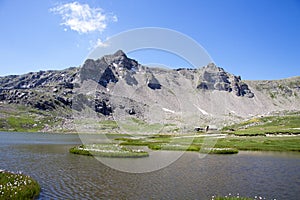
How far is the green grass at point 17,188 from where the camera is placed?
671 inches

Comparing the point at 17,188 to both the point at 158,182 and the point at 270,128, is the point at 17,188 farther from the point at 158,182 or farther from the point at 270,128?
the point at 270,128

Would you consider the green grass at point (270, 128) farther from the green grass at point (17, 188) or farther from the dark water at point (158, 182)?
the green grass at point (17, 188)

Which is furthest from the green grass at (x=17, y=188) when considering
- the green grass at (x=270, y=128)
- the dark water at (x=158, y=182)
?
the green grass at (x=270, y=128)

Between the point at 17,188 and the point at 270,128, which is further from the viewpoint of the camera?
the point at 270,128

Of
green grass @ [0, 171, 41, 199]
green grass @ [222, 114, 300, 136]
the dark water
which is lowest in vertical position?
the dark water

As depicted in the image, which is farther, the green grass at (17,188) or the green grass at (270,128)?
the green grass at (270,128)

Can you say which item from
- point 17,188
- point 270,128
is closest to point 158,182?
point 17,188

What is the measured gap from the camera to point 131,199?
1914 centimetres

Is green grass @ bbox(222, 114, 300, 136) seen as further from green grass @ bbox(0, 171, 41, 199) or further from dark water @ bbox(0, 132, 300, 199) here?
green grass @ bbox(0, 171, 41, 199)

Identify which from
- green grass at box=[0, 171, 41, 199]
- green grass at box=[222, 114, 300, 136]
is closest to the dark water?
green grass at box=[0, 171, 41, 199]

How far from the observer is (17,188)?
59.6 ft

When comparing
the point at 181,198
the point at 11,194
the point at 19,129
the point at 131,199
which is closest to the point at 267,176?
the point at 181,198

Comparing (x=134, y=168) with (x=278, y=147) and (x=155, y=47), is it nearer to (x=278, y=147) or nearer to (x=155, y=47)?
(x=155, y=47)

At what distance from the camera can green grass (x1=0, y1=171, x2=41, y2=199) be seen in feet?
55.9
